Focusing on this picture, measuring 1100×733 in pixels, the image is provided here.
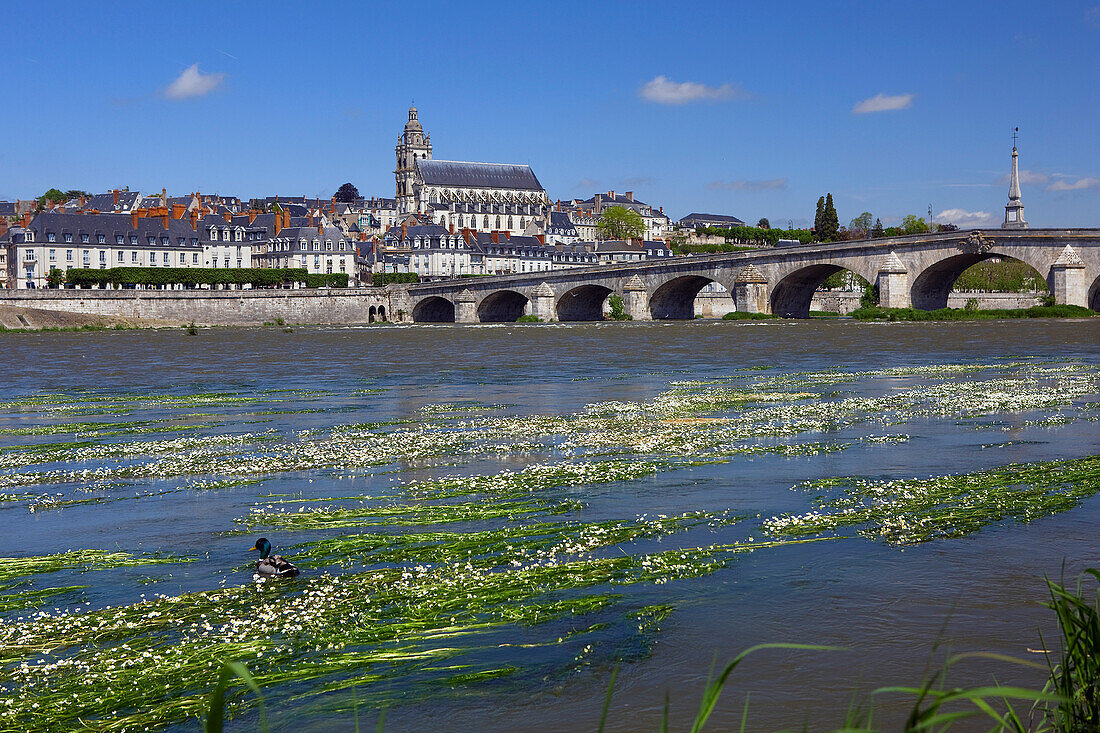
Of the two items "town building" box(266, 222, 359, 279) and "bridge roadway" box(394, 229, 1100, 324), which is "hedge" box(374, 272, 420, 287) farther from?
"bridge roadway" box(394, 229, 1100, 324)

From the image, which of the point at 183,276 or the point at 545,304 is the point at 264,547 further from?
the point at 183,276

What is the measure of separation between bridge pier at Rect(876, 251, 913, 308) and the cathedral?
93332mm

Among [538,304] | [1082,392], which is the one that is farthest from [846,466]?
[538,304]

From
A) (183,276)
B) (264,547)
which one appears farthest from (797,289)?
(264,547)

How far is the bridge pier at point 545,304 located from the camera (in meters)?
76.2

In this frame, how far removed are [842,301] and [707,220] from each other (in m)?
98.3

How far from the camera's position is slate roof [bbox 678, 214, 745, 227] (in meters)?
191

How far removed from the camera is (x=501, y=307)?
278 feet

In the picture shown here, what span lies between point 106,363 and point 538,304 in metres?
44.9

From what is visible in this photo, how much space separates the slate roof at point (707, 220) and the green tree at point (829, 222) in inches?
2169

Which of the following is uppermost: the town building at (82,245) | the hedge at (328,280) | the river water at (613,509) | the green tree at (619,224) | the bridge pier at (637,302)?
the green tree at (619,224)

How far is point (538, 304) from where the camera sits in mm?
76562

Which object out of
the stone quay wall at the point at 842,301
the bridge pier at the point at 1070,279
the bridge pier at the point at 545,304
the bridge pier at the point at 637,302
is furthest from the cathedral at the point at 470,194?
the bridge pier at the point at 1070,279

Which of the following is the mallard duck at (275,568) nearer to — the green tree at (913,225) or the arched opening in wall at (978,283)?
the arched opening in wall at (978,283)
